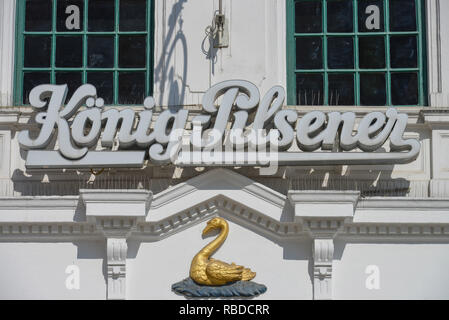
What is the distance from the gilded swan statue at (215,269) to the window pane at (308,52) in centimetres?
313

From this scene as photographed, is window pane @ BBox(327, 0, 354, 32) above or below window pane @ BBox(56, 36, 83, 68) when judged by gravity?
above

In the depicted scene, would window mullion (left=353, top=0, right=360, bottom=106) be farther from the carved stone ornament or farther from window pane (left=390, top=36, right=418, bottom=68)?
the carved stone ornament

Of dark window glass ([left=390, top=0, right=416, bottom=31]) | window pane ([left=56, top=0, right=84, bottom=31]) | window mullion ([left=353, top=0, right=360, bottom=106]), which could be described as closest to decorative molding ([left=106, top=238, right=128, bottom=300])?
window pane ([left=56, top=0, right=84, bottom=31])

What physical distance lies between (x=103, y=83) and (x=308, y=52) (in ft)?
11.0

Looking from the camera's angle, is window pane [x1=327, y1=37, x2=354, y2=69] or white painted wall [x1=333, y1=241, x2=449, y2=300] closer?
white painted wall [x1=333, y1=241, x2=449, y2=300]

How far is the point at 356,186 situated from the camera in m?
20.6

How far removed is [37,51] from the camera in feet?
70.9

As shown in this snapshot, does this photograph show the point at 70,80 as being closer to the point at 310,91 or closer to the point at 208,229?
→ the point at 208,229

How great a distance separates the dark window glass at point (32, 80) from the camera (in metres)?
21.5

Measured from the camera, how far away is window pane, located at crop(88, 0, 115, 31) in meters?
21.6

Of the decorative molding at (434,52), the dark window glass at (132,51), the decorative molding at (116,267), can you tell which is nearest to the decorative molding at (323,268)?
the decorative molding at (116,267)

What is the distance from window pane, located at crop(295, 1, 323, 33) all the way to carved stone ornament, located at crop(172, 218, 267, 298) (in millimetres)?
3949
